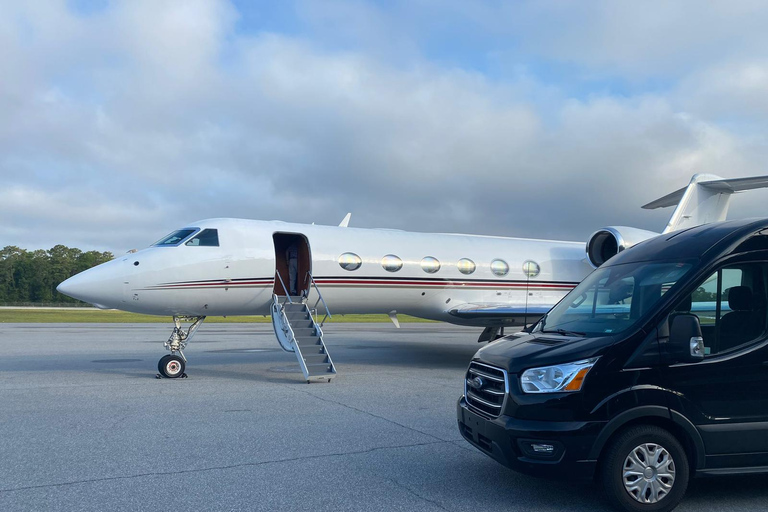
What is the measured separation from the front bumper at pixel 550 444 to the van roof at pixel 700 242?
187 cm

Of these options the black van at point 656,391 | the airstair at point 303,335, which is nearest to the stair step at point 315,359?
the airstair at point 303,335

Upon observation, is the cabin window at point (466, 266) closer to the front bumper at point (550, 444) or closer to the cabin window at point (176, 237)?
the cabin window at point (176, 237)

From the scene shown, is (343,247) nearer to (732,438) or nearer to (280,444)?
(280,444)

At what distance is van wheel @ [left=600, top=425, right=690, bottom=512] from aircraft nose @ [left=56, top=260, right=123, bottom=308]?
10.4 metres

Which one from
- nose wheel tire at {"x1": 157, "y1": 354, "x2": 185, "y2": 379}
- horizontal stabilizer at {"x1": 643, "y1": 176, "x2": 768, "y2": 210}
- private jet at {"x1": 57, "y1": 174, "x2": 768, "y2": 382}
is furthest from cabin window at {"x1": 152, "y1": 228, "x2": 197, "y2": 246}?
horizontal stabilizer at {"x1": 643, "y1": 176, "x2": 768, "y2": 210}

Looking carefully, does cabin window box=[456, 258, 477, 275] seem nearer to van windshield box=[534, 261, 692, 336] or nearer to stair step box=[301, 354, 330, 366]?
stair step box=[301, 354, 330, 366]

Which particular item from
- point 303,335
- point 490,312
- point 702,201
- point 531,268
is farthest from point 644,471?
point 702,201

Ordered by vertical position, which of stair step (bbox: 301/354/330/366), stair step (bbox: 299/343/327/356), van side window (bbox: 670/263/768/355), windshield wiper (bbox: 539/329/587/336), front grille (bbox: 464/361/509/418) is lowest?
stair step (bbox: 301/354/330/366)

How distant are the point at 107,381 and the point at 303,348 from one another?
3930mm

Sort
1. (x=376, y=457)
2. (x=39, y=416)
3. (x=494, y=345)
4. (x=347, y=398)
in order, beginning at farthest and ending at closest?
1. (x=347, y=398)
2. (x=39, y=416)
3. (x=376, y=457)
4. (x=494, y=345)

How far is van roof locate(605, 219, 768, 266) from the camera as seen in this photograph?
17.3ft

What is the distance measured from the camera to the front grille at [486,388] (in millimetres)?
5113

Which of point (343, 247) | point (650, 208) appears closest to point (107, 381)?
point (343, 247)

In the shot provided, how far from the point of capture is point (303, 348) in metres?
12.3
